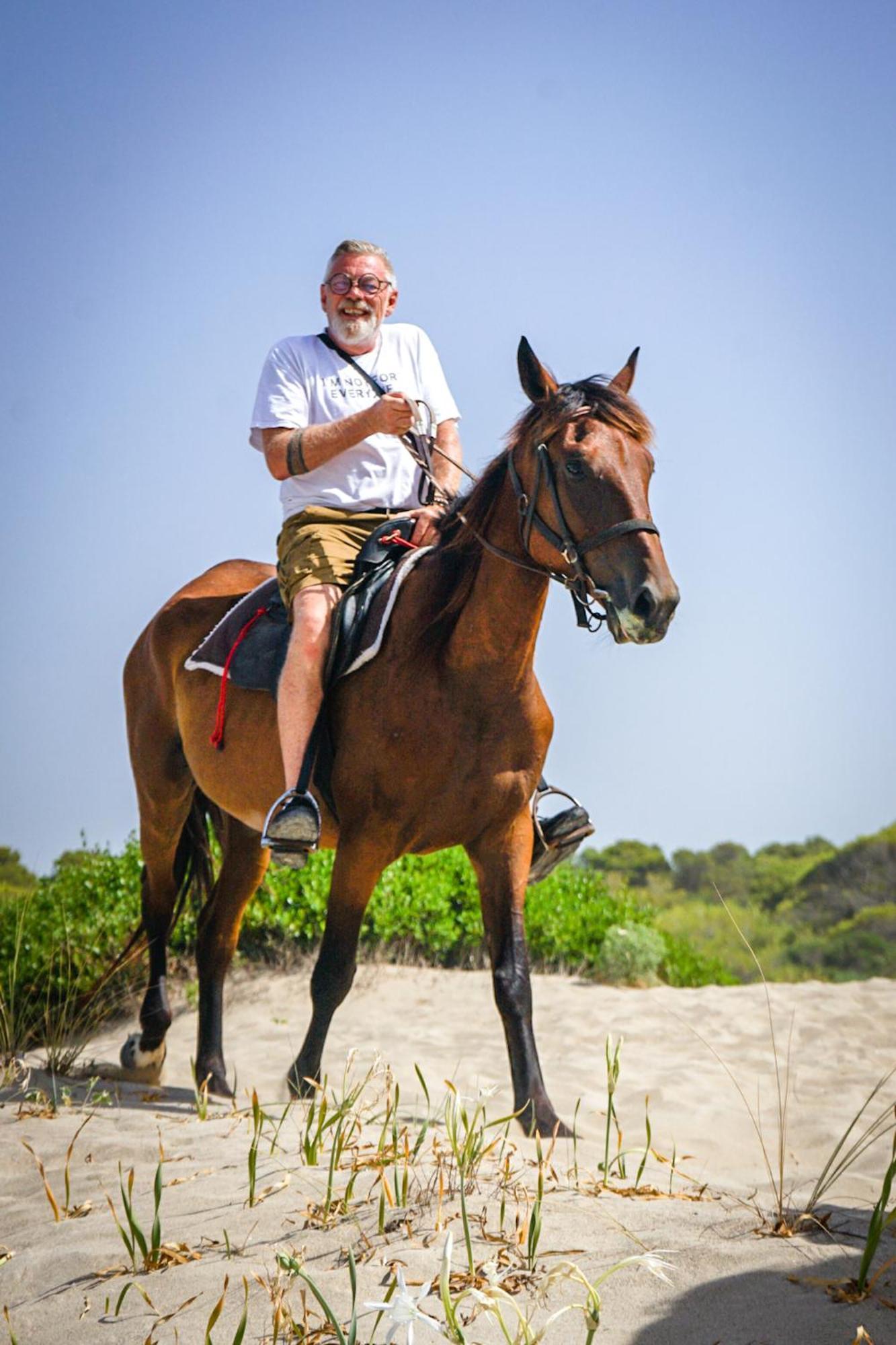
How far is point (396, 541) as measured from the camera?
498 centimetres

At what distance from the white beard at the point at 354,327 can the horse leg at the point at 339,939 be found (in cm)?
216

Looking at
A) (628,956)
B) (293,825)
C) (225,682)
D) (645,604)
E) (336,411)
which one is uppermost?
(336,411)

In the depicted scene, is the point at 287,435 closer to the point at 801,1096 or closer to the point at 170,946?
the point at 801,1096

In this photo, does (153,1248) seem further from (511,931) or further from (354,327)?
(354,327)

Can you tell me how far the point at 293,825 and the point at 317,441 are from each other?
1.50 meters

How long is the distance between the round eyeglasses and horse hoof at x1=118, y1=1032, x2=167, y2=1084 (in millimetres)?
3832

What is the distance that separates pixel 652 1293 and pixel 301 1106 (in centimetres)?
226

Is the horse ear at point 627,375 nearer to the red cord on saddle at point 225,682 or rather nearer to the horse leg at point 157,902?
the red cord on saddle at point 225,682

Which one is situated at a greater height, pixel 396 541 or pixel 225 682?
pixel 396 541

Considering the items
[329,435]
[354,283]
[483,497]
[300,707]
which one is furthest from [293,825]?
[354,283]

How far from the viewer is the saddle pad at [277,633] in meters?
4.67

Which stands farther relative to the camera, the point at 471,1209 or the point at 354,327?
the point at 354,327

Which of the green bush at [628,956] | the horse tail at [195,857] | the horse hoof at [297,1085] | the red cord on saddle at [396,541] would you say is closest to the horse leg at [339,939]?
the horse hoof at [297,1085]

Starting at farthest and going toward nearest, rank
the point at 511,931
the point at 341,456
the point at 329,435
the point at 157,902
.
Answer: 1. the point at 157,902
2. the point at 341,456
3. the point at 329,435
4. the point at 511,931
